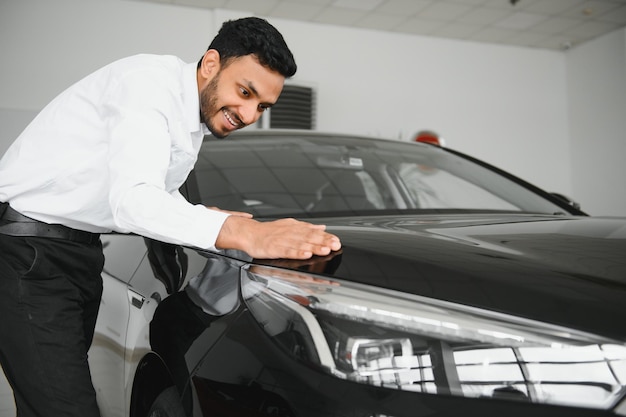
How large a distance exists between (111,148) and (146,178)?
0.09 m

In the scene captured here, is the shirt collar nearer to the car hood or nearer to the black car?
the black car

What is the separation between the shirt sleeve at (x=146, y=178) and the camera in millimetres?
972

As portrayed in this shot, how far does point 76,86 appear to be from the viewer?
1252 millimetres

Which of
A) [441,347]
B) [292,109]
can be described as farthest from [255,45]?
[292,109]

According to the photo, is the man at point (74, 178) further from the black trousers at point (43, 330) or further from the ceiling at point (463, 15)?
the ceiling at point (463, 15)

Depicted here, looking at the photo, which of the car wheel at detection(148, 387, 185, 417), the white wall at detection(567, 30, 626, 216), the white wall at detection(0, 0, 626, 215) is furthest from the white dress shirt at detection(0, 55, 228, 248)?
the white wall at detection(567, 30, 626, 216)

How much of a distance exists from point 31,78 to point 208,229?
5901 millimetres

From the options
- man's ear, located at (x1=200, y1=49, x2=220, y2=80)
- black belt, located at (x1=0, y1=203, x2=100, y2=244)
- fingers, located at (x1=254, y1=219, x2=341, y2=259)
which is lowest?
fingers, located at (x1=254, y1=219, x2=341, y2=259)

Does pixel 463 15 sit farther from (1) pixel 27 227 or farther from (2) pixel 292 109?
(1) pixel 27 227

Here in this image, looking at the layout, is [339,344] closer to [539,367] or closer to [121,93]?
[539,367]

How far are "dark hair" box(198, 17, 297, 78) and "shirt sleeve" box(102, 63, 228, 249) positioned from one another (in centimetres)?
18

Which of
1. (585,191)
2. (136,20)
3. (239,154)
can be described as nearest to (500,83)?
(585,191)

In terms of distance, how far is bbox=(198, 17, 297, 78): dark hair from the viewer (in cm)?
118

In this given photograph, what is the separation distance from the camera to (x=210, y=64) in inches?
47.8
